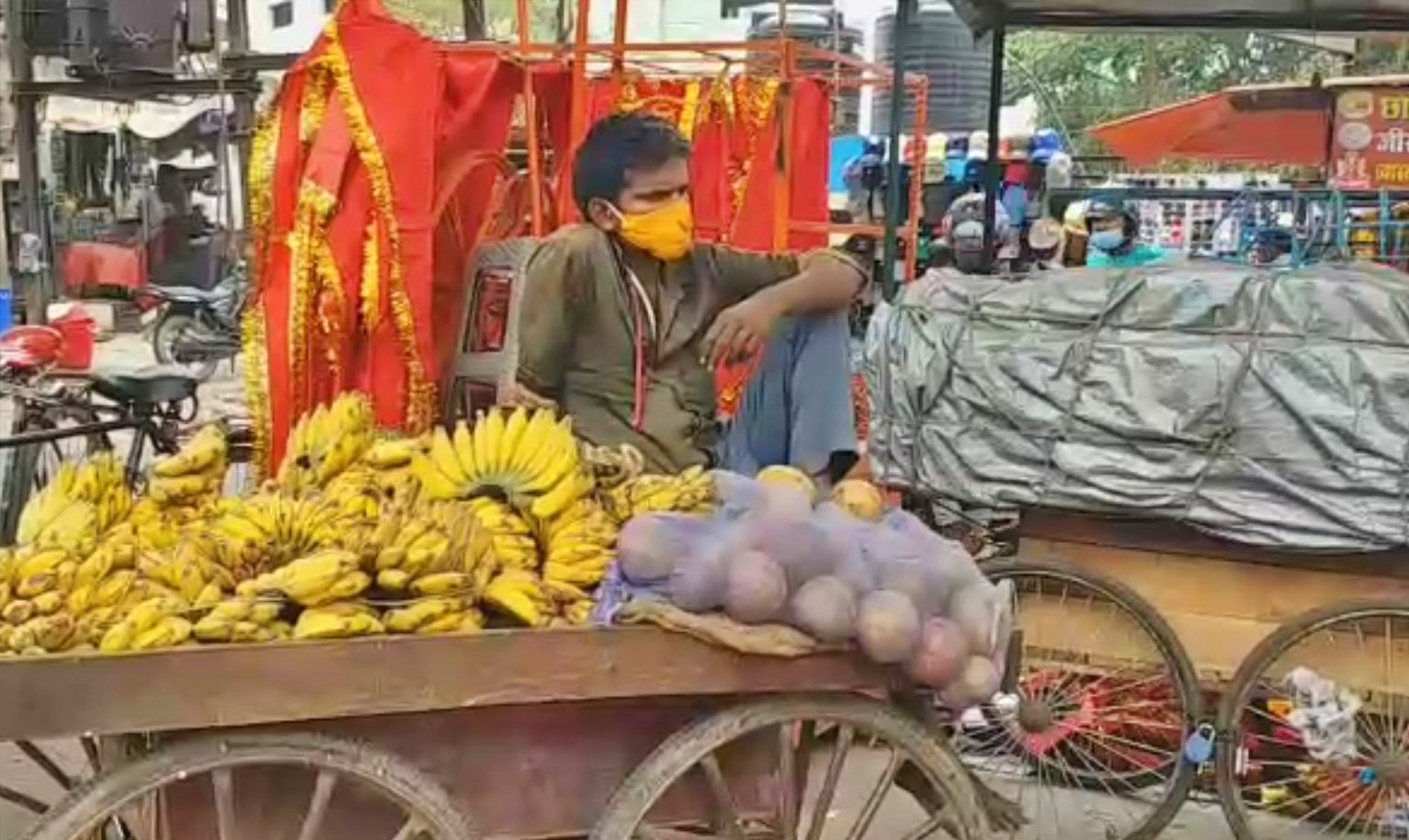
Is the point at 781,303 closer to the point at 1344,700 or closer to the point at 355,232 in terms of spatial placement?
the point at 355,232

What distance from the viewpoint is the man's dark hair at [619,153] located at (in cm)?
368

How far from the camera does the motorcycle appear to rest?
13.1m

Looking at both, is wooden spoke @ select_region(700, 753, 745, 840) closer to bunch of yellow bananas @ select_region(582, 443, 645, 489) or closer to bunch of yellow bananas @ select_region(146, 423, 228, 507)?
bunch of yellow bananas @ select_region(582, 443, 645, 489)

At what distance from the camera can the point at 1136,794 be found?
4.38 meters

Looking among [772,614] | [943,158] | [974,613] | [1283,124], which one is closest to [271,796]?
[772,614]

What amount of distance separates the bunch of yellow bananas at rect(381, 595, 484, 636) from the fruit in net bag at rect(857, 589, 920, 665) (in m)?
0.62

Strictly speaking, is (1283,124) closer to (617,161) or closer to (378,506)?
(617,161)

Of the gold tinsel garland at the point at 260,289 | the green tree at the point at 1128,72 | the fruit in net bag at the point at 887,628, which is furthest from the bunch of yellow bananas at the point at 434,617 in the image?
the green tree at the point at 1128,72

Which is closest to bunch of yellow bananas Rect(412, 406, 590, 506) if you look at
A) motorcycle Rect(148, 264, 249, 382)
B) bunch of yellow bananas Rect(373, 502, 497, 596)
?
bunch of yellow bananas Rect(373, 502, 497, 596)

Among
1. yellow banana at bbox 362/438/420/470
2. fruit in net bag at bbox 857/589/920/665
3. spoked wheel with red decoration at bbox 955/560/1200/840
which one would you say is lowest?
spoked wheel with red decoration at bbox 955/560/1200/840

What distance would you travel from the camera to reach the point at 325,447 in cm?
314

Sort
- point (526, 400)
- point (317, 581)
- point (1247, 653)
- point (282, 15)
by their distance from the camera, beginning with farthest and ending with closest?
point (282, 15)
point (1247, 653)
point (526, 400)
point (317, 581)

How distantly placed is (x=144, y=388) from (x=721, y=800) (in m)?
3.91

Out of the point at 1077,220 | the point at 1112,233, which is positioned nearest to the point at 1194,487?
the point at 1112,233
